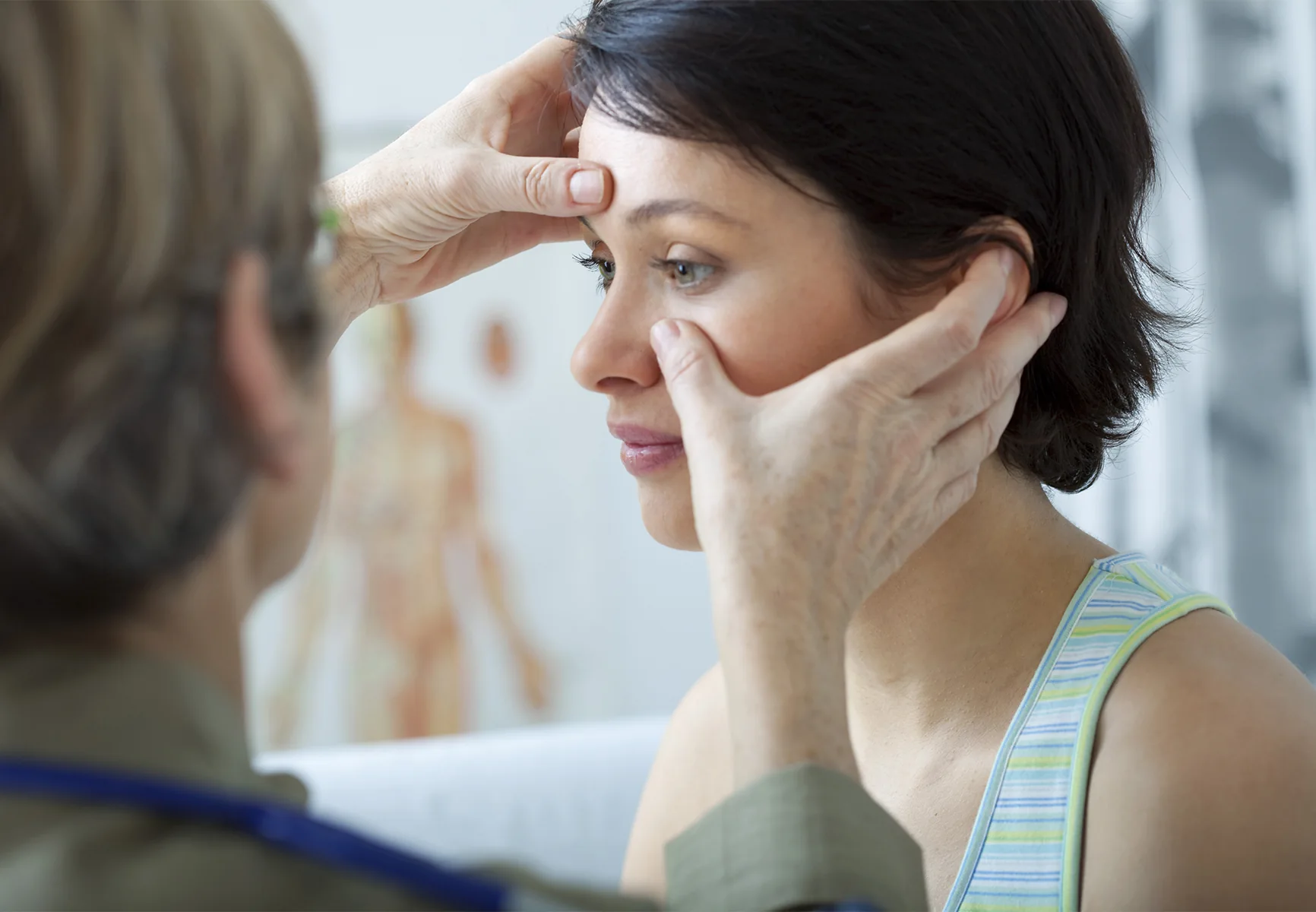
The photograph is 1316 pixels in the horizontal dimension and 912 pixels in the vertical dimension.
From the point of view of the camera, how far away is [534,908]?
1.73ft

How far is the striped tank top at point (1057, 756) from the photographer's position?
0.99 meters

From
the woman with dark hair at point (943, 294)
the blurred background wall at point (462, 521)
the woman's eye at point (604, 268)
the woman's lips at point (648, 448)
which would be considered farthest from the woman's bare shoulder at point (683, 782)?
the blurred background wall at point (462, 521)

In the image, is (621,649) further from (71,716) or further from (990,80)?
(71,716)

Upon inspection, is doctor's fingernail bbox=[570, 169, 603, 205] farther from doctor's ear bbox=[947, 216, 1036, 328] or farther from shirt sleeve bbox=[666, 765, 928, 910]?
shirt sleeve bbox=[666, 765, 928, 910]

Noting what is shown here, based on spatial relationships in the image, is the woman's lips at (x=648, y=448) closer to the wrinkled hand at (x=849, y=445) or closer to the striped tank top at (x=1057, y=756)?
the wrinkled hand at (x=849, y=445)

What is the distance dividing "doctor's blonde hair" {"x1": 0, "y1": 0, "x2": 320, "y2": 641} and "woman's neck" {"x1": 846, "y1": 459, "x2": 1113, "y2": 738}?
0.73 meters

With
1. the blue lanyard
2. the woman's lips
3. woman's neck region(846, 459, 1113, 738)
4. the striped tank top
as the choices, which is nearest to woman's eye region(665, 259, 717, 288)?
the woman's lips

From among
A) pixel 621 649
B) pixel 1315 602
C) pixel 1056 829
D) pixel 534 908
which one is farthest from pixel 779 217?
pixel 621 649

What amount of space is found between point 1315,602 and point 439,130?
5.98ft

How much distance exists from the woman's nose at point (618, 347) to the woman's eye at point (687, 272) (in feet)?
0.12

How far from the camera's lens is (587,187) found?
1.11 meters

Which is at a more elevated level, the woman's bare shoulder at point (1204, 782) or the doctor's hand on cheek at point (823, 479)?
the doctor's hand on cheek at point (823, 479)

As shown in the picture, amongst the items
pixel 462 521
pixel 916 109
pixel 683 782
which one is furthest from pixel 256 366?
pixel 462 521

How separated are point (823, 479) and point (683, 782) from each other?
606 mm
